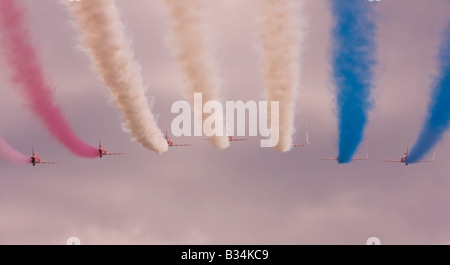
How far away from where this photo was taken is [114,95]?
54.7 m

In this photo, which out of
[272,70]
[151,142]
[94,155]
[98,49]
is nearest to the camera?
[98,49]

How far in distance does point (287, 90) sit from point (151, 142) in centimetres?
1183

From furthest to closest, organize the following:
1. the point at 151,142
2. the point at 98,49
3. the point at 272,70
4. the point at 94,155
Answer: the point at 94,155, the point at 151,142, the point at 272,70, the point at 98,49

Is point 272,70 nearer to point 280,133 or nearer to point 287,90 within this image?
point 287,90

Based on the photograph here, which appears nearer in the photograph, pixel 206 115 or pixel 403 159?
pixel 206 115

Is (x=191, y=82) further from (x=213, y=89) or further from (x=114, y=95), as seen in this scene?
(x=114, y=95)

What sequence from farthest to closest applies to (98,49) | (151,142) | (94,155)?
(94,155), (151,142), (98,49)

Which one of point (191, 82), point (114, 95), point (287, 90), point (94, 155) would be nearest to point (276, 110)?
point (287, 90)

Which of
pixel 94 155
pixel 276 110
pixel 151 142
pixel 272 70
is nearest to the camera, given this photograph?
pixel 272 70

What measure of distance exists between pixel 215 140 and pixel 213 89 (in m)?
8.37

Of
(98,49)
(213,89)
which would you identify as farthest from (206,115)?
(98,49)

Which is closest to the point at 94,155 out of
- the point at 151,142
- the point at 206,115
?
the point at 151,142

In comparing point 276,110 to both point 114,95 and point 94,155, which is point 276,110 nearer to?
point 114,95

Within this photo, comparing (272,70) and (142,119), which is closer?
(272,70)
